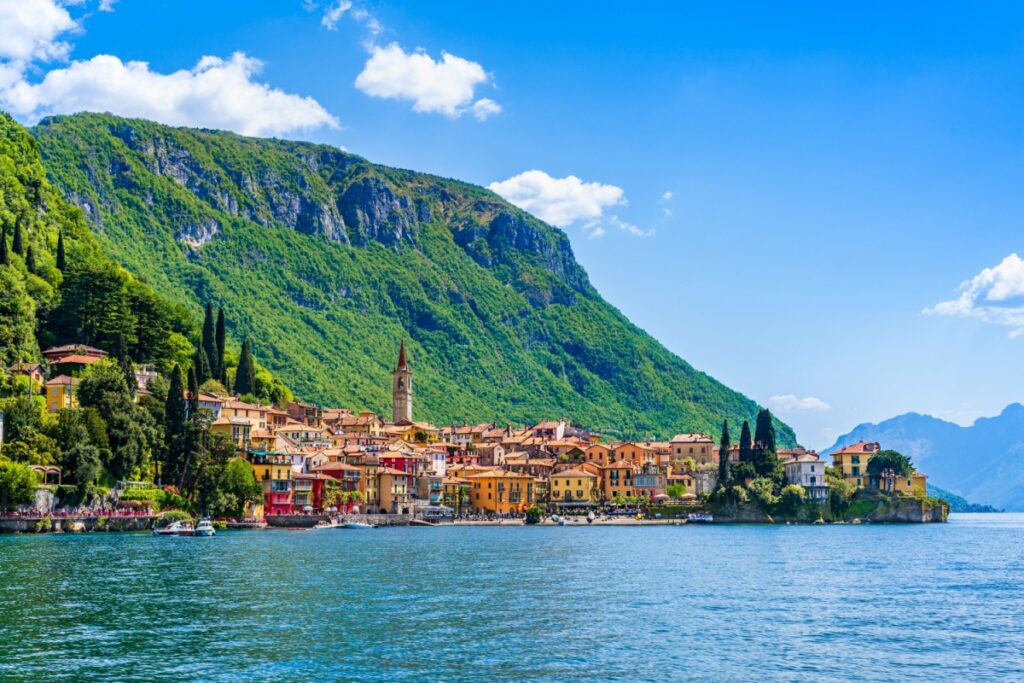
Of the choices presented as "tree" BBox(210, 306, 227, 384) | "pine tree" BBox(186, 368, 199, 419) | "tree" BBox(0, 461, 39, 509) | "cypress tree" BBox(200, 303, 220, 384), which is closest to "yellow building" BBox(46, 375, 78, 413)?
"pine tree" BBox(186, 368, 199, 419)

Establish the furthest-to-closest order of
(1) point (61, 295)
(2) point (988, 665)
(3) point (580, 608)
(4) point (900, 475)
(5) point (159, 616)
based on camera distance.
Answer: (4) point (900, 475)
(1) point (61, 295)
(3) point (580, 608)
(5) point (159, 616)
(2) point (988, 665)

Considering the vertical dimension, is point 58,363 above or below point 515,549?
above

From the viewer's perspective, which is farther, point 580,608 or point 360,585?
point 360,585

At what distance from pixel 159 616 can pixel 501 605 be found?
12889 millimetres

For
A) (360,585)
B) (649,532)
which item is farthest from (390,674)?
(649,532)

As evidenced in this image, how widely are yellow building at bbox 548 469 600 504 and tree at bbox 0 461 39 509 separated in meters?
68.2

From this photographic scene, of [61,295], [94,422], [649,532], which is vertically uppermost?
[61,295]

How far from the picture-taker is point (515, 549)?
79.4 metres

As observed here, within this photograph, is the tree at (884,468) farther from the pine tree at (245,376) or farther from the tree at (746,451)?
the pine tree at (245,376)

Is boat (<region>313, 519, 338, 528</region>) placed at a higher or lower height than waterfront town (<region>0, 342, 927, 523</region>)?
lower

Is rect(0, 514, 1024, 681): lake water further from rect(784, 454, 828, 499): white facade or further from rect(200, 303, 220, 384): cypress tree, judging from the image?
rect(784, 454, 828, 499): white facade

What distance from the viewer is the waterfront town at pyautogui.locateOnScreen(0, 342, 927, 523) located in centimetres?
11238

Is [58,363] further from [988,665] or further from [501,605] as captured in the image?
[988,665]

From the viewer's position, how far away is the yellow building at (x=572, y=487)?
459ft
